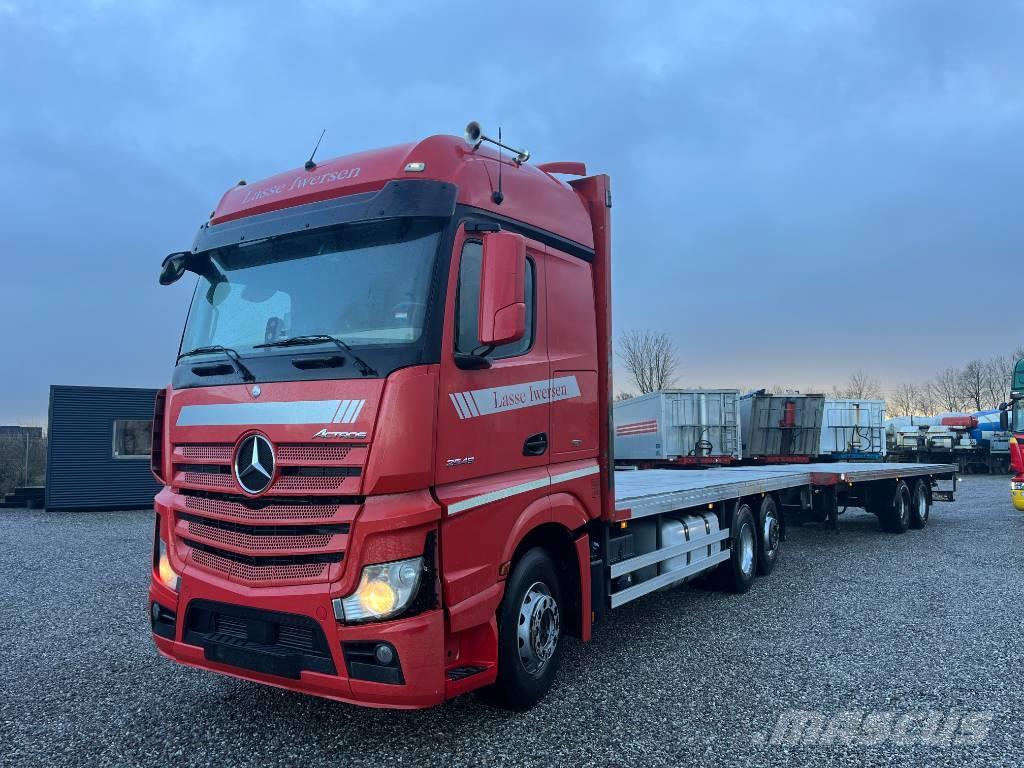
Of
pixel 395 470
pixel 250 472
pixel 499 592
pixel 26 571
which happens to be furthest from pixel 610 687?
pixel 26 571

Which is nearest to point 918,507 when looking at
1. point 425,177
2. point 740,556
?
point 740,556

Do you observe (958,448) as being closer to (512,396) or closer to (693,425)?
(693,425)

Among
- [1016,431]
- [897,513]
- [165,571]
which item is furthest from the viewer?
[1016,431]

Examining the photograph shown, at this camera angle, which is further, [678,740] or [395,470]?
[678,740]

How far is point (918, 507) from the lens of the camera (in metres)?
13.0

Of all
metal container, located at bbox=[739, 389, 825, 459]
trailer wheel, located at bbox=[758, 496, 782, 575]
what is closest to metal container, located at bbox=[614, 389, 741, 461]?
metal container, located at bbox=[739, 389, 825, 459]

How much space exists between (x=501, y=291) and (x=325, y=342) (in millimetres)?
913

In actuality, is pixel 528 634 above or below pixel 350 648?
below

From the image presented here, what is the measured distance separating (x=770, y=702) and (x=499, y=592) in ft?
6.37

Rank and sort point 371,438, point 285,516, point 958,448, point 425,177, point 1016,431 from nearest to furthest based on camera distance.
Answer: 1. point 371,438
2. point 285,516
3. point 425,177
4. point 1016,431
5. point 958,448

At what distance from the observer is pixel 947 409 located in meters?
65.6

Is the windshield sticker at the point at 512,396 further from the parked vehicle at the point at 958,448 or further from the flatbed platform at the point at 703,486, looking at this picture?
the parked vehicle at the point at 958,448

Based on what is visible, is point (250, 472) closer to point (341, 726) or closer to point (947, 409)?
point (341, 726)

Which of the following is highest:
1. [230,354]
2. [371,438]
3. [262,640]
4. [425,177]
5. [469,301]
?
[425,177]
